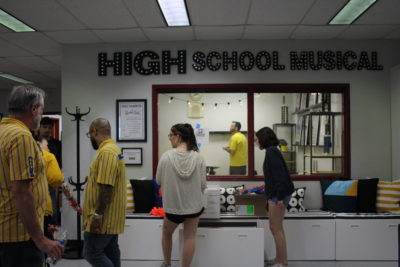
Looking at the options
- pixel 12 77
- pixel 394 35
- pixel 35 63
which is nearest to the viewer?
pixel 394 35

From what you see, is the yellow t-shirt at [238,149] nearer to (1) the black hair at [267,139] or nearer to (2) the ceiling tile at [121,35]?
(1) the black hair at [267,139]

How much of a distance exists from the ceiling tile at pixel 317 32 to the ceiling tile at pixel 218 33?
0.73m

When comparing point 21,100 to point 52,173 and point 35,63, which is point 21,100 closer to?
→ point 52,173

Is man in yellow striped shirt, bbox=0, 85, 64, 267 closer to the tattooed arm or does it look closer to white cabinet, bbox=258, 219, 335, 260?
the tattooed arm

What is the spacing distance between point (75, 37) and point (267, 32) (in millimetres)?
2488

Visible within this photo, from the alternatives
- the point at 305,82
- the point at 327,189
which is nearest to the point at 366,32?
the point at 305,82

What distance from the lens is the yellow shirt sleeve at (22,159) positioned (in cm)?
163

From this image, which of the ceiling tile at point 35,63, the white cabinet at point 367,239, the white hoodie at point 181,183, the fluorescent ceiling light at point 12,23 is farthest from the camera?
the ceiling tile at point 35,63

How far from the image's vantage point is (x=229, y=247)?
150 inches

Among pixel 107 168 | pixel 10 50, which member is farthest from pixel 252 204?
pixel 10 50

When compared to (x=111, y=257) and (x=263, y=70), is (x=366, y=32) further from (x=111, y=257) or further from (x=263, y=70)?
(x=111, y=257)

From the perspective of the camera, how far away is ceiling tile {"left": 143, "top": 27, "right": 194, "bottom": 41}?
439cm

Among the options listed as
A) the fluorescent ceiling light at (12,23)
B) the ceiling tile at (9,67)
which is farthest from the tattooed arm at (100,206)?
the ceiling tile at (9,67)

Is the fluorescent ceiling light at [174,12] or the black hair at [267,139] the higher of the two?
the fluorescent ceiling light at [174,12]
